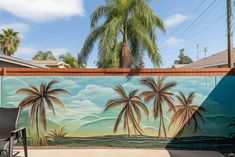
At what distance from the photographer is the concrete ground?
653 centimetres

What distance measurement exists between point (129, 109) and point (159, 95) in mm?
822

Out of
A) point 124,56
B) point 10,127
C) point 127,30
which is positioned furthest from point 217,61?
point 10,127

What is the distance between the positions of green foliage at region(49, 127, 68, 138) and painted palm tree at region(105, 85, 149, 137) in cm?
121

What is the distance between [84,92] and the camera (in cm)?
709

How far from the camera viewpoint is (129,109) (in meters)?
7.11

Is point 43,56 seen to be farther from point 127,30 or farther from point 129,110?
point 129,110

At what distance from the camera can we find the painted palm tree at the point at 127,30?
30.7 ft

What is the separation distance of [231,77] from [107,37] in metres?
3.80

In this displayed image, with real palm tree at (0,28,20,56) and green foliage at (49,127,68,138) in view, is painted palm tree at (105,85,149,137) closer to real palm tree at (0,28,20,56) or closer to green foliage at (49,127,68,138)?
green foliage at (49,127,68,138)

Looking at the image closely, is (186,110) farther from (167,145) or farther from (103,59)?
(103,59)

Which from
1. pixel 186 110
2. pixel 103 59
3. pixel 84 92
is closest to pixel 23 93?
pixel 84 92

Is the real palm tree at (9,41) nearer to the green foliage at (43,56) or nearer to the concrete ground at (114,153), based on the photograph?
the green foliage at (43,56)

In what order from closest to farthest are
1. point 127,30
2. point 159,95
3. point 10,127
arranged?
point 10,127 < point 159,95 < point 127,30

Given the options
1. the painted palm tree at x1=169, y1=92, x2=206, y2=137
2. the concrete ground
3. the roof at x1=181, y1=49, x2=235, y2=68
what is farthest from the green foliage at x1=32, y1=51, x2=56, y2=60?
the painted palm tree at x1=169, y1=92, x2=206, y2=137
